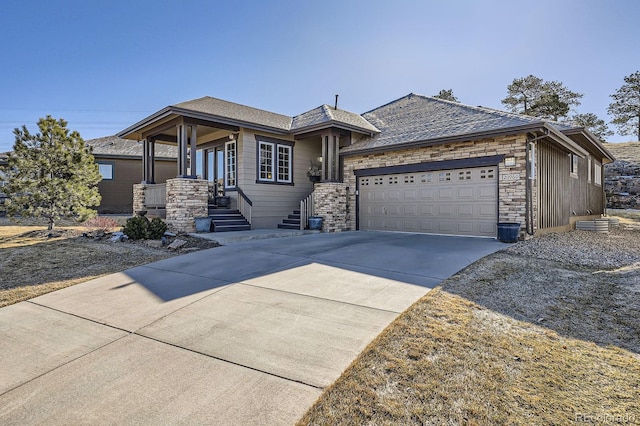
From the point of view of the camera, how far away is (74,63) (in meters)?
16.3

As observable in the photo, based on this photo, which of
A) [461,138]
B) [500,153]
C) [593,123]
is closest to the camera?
[500,153]

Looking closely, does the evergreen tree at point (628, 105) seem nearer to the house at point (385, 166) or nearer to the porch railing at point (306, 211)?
the house at point (385, 166)

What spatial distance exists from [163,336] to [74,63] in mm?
18492

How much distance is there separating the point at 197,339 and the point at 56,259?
563 centimetres

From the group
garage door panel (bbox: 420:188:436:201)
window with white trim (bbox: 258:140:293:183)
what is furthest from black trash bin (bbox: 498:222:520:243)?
window with white trim (bbox: 258:140:293:183)

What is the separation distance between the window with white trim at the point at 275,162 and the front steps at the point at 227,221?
1.61 metres

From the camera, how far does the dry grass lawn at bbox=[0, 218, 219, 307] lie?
17.4 ft

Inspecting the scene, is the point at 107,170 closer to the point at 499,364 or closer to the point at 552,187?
the point at 552,187

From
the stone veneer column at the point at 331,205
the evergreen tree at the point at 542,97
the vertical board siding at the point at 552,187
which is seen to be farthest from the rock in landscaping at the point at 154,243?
the evergreen tree at the point at 542,97

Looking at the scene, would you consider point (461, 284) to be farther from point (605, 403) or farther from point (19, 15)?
point (19, 15)

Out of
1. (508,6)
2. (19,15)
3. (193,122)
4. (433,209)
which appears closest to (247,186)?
(193,122)

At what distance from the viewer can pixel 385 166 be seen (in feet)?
39.1

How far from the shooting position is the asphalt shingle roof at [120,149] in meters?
19.0

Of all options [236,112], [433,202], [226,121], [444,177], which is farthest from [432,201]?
[236,112]
